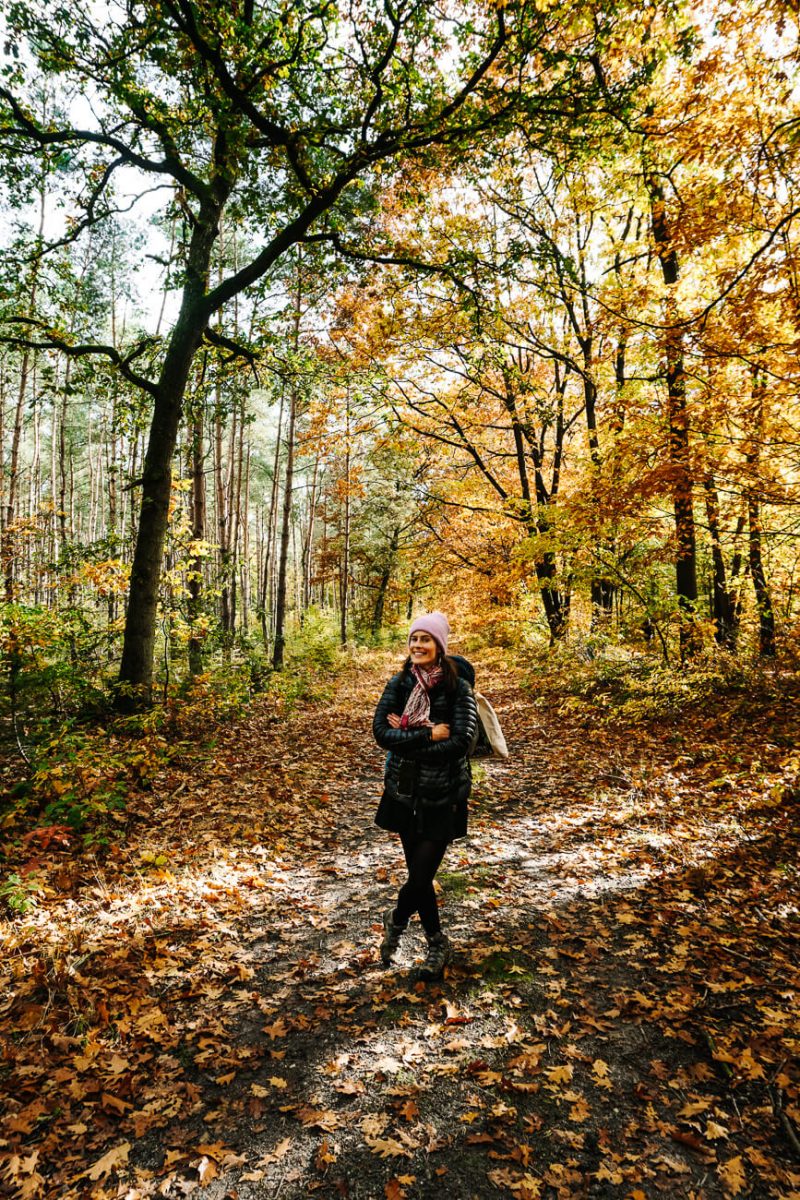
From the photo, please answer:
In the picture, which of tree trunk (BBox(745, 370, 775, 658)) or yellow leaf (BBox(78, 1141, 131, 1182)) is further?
tree trunk (BBox(745, 370, 775, 658))

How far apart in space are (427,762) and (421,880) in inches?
33.6

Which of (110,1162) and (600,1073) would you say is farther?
(600,1073)

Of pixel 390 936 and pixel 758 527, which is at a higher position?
pixel 758 527

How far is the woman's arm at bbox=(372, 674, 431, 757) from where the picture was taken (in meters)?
3.63

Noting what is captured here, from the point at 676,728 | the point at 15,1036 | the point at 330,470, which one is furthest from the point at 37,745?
the point at 330,470

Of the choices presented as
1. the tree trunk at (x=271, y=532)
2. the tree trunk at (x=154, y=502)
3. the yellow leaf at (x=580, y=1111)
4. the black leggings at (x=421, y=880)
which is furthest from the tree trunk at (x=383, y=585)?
the yellow leaf at (x=580, y=1111)

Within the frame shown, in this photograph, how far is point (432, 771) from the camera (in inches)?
145

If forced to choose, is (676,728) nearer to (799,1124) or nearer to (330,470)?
(799,1124)

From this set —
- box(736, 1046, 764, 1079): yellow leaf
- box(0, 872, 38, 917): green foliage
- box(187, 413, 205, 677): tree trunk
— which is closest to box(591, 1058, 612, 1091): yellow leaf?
box(736, 1046, 764, 1079): yellow leaf

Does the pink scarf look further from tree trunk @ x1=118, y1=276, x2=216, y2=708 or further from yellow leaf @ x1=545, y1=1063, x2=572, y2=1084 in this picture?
tree trunk @ x1=118, y1=276, x2=216, y2=708

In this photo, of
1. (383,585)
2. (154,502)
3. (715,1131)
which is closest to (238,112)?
(154,502)

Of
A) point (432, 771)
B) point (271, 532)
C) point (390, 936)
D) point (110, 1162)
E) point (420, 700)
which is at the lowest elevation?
point (110, 1162)

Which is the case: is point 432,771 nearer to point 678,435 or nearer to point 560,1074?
point 560,1074

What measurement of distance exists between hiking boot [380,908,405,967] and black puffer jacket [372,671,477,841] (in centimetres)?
74
